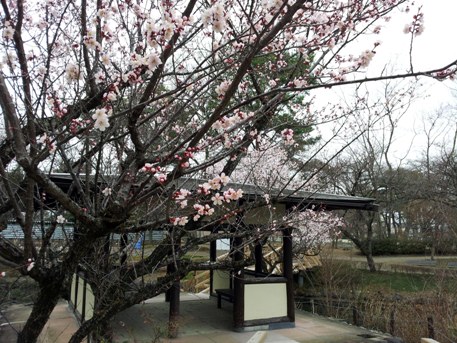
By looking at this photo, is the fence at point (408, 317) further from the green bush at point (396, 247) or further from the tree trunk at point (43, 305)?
the green bush at point (396, 247)

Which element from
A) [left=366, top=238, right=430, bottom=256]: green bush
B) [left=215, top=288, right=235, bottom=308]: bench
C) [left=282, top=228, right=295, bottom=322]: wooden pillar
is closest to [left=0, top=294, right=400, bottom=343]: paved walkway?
[left=215, top=288, right=235, bottom=308]: bench

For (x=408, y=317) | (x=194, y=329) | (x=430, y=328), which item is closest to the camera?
(x=430, y=328)

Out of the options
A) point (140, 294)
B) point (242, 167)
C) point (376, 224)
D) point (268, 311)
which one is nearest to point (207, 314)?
point (268, 311)

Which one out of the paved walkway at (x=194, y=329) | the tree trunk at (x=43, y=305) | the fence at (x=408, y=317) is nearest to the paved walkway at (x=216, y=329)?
the paved walkway at (x=194, y=329)

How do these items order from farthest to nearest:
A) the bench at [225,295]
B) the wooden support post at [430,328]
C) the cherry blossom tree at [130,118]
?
the bench at [225,295] < the wooden support post at [430,328] < the cherry blossom tree at [130,118]

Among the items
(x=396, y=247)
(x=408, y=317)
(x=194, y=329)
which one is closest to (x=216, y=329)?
(x=194, y=329)

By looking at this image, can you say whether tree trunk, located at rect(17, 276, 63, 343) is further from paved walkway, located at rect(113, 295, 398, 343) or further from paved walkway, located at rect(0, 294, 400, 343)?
paved walkway, located at rect(113, 295, 398, 343)

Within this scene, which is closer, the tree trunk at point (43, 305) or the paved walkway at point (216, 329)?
the tree trunk at point (43, 305)

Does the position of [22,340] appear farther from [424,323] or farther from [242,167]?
[242,167]

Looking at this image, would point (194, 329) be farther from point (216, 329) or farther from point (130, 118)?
point (130, 118)

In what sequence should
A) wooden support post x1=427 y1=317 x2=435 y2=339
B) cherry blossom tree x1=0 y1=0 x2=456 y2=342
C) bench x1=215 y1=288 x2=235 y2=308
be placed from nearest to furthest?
1. cherry blossom tree x1=0 y1=0 x2=456 y2=342
2. wooden support post x1=427 y1=317 x2=435 y2=339
3. bench x1=215 y1=288 x2=235 y2=308

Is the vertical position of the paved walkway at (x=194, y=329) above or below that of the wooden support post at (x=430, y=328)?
below

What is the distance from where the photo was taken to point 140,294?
325 centimetres

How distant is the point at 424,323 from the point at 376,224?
79.2 feet
